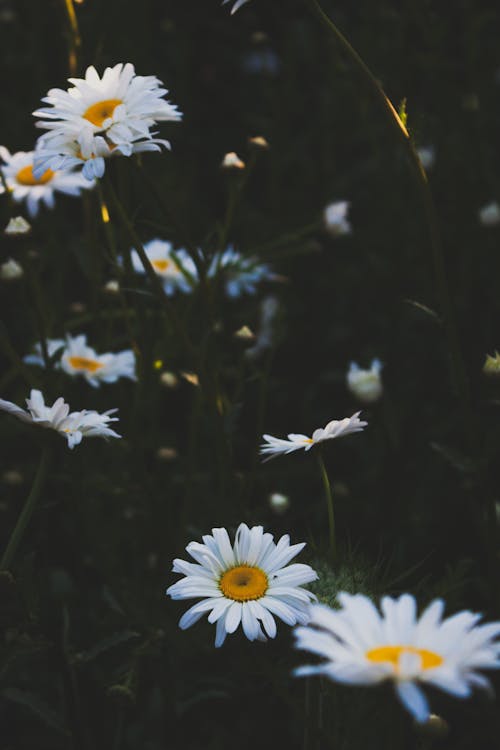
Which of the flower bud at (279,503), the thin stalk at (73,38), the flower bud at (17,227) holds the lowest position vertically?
the flower bud at (279,503)

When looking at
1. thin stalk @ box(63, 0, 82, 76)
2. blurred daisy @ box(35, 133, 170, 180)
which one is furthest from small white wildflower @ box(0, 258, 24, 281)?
blurred daisy @ box(35, 133, 170, 180)

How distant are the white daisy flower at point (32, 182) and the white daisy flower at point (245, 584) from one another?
1.03 metres

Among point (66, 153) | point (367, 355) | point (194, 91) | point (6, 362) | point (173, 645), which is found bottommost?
point (173, 645)

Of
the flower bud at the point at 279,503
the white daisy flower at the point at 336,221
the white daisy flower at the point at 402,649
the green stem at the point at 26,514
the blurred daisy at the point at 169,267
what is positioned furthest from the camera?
the white daisy flower at the point at 336,221

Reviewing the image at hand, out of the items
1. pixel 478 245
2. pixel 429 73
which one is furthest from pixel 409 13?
pixel 478 245

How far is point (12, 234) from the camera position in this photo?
6.15ft

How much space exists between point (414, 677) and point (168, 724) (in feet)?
3.39

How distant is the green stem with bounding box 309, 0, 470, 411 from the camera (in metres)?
1.41

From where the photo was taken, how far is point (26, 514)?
1310 millimetres

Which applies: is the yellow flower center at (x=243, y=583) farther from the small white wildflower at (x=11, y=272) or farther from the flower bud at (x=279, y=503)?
the small white wildflower at (x=11, y=272)

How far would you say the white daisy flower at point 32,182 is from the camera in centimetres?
203

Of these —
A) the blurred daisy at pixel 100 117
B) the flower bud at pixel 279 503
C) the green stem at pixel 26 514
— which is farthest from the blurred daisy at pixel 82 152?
the flower bud at pixel 279 503

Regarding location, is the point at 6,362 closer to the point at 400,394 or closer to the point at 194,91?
the point at 400,394

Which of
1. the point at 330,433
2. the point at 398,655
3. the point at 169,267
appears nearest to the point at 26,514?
the point at 330,433
